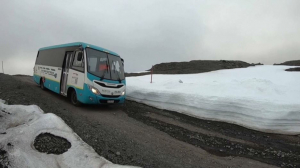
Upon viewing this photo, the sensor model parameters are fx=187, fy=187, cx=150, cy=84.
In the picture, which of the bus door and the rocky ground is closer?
the rocky ground

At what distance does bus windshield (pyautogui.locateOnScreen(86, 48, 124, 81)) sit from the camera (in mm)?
8052

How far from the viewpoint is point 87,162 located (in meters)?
3.40

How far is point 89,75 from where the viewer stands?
25.5ft

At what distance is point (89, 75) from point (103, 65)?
0.86m

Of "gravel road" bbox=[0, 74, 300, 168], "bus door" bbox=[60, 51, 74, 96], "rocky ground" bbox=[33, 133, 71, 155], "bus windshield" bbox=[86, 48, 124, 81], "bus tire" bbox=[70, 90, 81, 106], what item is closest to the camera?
"rocky ground" bbox=[33, 133, 71, 155]

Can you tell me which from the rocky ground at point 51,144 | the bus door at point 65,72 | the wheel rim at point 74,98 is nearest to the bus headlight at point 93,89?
the wheel rim at point 74,98

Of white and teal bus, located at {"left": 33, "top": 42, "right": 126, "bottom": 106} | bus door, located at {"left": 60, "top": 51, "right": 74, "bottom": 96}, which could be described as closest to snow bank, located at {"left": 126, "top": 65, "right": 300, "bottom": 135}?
white and teal bus, located at {"left": 33, "top": 42, "right": 126, "bottom": 106}

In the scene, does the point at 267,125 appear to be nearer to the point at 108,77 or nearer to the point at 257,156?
the point at 257,156

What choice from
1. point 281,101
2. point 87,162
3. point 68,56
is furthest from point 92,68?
point 281,101

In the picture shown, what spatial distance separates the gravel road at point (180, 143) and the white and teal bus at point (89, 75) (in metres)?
1.23

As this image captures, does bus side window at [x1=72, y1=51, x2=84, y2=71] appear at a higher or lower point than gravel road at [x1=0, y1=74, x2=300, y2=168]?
higher

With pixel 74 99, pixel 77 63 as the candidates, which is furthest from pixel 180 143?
pixel 77 63

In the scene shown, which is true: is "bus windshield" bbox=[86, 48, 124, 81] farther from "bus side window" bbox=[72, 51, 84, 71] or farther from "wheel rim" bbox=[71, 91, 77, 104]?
"wheel rim" bbox=[71, 91, 77, 104]

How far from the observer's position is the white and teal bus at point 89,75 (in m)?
7.80
